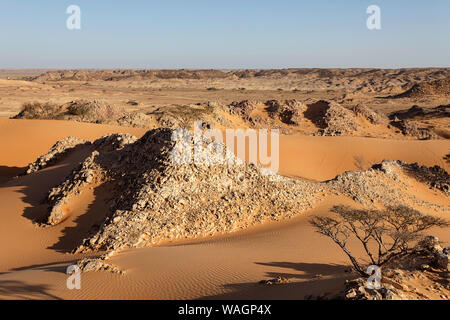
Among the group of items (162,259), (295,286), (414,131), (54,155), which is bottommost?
(162,259)

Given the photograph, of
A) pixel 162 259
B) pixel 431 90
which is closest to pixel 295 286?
pixel 162 259

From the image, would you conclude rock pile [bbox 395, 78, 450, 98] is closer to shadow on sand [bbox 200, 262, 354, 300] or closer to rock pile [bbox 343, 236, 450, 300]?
rock pile [bbox 343, 236, 450, 300]

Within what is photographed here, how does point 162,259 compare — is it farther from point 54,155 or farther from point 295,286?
point 54,155

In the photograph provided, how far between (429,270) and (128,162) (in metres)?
9.05

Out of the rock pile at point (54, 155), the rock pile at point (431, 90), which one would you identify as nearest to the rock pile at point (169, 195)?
the rock pile at point (54, 155)

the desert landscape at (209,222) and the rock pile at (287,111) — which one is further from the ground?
the rock pile at (287,111)

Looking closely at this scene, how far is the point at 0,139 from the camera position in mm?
21578

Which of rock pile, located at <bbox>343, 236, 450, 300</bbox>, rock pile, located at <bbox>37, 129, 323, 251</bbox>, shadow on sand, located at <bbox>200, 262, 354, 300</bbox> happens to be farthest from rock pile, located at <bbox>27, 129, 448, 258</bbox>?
rock pile, located at <bbox>343, 236, 450, 300</bbox>

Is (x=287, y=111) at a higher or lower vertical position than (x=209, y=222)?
higher

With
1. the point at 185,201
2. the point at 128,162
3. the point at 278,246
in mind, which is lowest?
the point at 278,246

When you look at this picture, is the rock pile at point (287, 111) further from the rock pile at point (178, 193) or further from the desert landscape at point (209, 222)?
the rock pile at point (178, 193)

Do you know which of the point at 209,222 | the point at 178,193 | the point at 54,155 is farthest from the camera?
the point at 54,155
